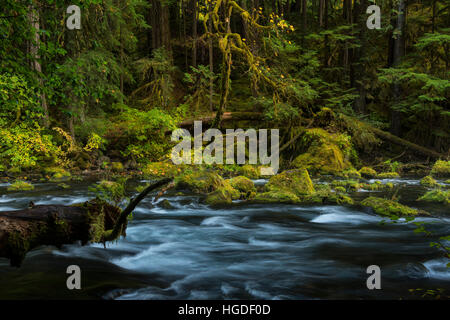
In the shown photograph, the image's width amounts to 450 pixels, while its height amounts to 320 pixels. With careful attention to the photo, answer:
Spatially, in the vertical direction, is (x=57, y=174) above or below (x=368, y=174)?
above

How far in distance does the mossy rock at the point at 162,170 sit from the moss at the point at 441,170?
970cm

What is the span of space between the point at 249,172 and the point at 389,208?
645 centimetres

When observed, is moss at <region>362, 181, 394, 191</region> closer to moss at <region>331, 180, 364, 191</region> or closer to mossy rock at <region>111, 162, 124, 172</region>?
moss at <region>331, 180, 364, 191</region>

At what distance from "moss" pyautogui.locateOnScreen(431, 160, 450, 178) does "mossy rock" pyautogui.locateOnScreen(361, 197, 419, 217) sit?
6.93 meters

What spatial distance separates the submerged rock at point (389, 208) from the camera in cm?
680

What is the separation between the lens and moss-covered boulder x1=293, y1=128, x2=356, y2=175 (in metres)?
13.5

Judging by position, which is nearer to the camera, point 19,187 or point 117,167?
point 19,187

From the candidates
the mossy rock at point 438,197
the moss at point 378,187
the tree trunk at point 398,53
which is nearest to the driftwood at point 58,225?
the mossy rock at point 438,197

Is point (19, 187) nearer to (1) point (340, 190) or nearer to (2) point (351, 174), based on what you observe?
(1) point (340, 190)

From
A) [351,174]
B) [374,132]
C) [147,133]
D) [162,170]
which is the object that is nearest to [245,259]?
[162,170]

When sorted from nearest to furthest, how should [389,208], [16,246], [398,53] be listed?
[16,246] < [389,208] < [398,53]

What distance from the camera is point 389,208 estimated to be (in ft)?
23.5

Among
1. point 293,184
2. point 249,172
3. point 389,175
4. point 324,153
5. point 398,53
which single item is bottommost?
point 389,175

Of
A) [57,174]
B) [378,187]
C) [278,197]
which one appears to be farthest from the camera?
[57,174]
